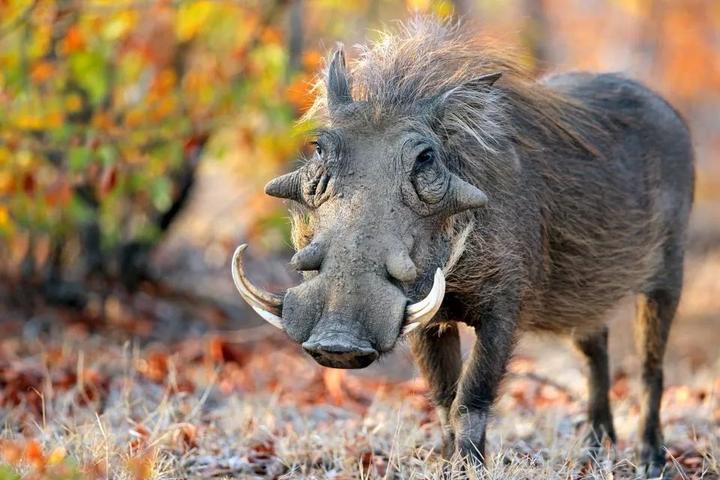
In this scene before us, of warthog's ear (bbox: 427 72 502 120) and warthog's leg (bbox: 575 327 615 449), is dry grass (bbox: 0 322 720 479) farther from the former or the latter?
warthog's ear (bbox: 427 72 502 120)

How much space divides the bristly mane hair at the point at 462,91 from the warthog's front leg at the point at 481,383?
65 centimetres

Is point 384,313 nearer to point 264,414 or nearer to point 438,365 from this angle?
point 438,365

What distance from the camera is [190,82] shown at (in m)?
7.58

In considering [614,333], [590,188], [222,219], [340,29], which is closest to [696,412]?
[590,188]

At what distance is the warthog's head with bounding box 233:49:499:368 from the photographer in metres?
3.39

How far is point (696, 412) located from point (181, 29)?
3.75 metres

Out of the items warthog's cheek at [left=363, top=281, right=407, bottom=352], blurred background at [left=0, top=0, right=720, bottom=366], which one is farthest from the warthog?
blurred background at [left=0, top=0, right=720, bottom=366]

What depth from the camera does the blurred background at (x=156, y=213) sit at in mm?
6078

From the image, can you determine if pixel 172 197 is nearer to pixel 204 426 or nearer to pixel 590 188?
pixel 204 426

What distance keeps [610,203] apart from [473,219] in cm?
120

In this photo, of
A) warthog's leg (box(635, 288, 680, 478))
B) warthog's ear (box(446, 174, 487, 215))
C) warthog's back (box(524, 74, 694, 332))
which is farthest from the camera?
warthog's leg (box(635, 288, 680, 478))

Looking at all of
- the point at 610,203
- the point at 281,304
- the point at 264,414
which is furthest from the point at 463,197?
the point at 264,414

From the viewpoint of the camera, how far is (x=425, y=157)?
152 inches

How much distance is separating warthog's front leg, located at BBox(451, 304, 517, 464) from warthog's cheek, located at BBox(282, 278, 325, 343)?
86cm
